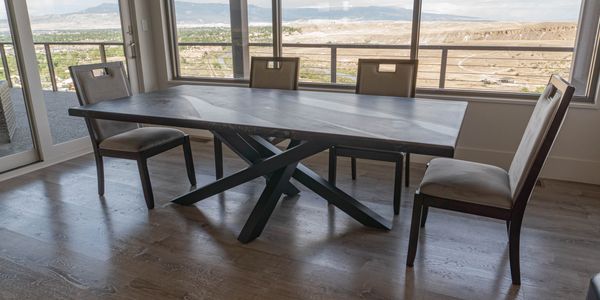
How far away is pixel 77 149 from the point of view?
386 centimetres

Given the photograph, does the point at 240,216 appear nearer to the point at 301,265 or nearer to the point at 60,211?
the point at 301,265

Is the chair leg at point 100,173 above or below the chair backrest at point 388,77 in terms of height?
below

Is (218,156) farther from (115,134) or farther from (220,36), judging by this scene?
(220,36)

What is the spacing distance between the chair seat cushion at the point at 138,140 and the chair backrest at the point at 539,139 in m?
2.12

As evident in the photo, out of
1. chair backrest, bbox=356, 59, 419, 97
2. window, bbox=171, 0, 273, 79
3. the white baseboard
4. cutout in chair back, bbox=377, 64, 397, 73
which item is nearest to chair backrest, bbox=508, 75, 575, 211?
chair backrest, bbox=356, 59, 419, 97

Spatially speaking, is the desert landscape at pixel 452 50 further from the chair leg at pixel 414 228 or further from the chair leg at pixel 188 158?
the chair leg at pixel 414 228

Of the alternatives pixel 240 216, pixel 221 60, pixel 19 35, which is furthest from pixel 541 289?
pixel 19 35

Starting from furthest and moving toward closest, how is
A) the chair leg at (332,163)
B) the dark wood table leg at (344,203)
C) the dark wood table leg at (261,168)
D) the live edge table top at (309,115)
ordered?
the chair leg at (332,163) → the dark wood table leg at (344,203) → the dark wood table leg at (261,168) → the live edge table top at (309,115)

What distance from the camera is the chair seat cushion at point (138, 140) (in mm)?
2646

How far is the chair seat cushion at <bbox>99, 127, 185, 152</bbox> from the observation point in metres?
2.65

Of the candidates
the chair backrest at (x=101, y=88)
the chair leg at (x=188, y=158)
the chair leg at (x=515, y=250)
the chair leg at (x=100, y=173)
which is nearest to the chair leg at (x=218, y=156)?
the chair leg at (x=188, y=158)

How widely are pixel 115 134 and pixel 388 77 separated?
1.98m

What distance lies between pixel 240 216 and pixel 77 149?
218 cm

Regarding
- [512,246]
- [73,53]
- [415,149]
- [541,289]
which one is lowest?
[541,289]
